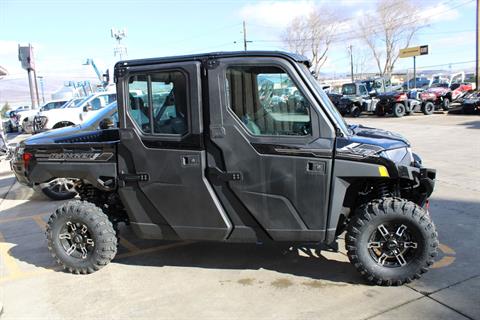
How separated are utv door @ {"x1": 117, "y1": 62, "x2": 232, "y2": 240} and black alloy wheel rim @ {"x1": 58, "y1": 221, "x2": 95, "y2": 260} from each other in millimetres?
716

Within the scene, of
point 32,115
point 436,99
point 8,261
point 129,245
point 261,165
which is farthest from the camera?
point 32,115

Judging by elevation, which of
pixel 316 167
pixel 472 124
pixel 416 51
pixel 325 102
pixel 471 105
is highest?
pixel 416 51

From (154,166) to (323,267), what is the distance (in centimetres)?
196

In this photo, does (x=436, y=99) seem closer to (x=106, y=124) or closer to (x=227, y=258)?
(x=106, y=124)

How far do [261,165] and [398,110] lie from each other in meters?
21.9

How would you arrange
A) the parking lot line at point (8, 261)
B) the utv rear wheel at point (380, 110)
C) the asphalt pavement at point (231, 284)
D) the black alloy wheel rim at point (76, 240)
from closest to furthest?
the asphalt pavement at point (231, 284) → the black alloy wheel rim at point (76, 240) → the parking lot line at point (8, 261) → the utv rear wheel at point (380, 110)

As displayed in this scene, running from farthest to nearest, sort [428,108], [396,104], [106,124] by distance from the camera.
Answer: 1. [428,108]
2. [396,104]
3. [106,124]

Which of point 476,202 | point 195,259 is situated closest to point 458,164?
point 476,202

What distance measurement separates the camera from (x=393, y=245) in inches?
156

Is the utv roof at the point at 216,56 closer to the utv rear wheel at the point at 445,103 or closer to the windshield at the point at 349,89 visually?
the utv rear wheel at the point at 445,103

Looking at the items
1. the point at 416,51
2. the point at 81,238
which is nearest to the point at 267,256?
the point at 81,238

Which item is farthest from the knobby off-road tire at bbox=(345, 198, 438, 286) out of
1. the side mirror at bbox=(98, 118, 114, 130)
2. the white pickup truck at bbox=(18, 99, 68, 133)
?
the white pickup truck at bbox=(18, 99, 68, 133)

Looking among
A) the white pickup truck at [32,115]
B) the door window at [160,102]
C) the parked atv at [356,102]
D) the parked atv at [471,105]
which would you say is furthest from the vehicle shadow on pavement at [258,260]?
the parked atv at [356,102]

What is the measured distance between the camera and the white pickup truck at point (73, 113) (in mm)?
17475
